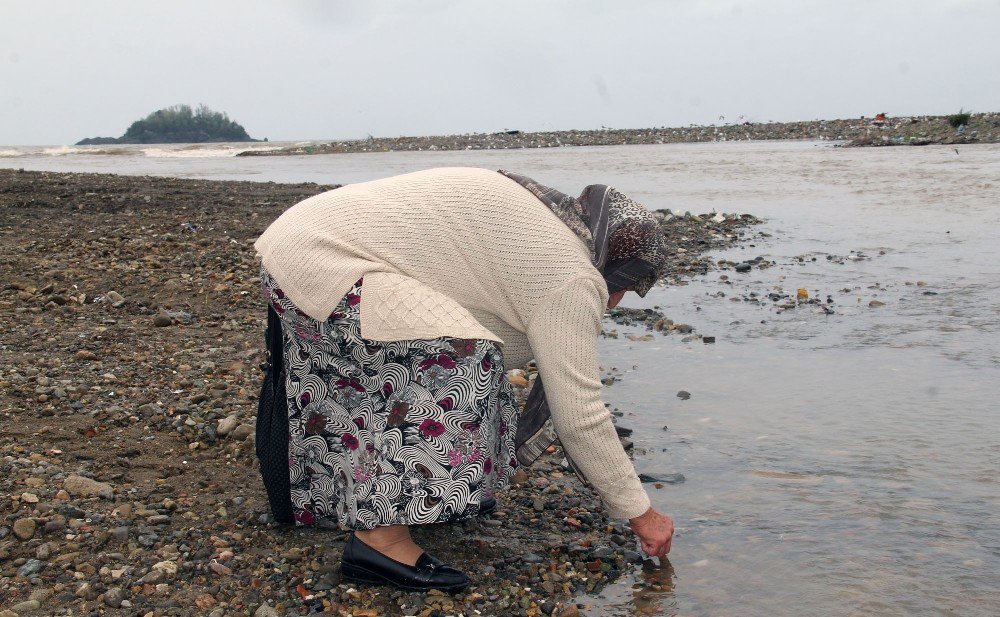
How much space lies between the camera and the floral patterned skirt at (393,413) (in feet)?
8.29

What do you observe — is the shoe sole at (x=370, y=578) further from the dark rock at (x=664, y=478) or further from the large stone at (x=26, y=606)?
the dark rock at (x=664, y=478)

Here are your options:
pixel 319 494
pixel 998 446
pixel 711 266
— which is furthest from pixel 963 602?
pixel 711 266

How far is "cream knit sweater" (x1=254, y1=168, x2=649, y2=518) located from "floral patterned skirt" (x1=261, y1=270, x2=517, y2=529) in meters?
0.07

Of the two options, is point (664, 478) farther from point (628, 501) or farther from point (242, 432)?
point (242, 432)

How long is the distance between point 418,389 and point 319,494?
59 centimetres

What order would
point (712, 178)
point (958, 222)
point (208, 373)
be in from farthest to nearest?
point (712, 178), point (958, 222), point (208, 373)

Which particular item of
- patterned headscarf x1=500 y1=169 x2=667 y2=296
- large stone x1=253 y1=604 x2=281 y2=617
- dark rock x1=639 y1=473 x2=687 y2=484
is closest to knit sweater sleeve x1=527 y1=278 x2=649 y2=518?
patterned headscarf x1=500 y1=169 x2=667 y2=296

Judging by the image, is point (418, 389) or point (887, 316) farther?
point (887, 316)

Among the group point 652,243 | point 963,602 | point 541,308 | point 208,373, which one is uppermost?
point 652,243

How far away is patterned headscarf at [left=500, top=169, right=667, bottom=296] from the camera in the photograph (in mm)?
2572

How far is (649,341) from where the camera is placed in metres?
Answer: 6.17

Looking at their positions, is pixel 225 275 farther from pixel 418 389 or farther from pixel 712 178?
pixel 712 178

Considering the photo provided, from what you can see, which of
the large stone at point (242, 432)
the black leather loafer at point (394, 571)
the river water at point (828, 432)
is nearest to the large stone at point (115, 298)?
the large stone at point (242, 432)

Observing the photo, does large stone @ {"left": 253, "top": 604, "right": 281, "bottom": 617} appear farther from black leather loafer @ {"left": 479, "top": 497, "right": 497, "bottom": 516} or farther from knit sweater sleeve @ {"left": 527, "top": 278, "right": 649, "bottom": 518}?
knit sweater sleeve @ {"left": 527, "top": 278, "right": 649, "bottom": 518}
